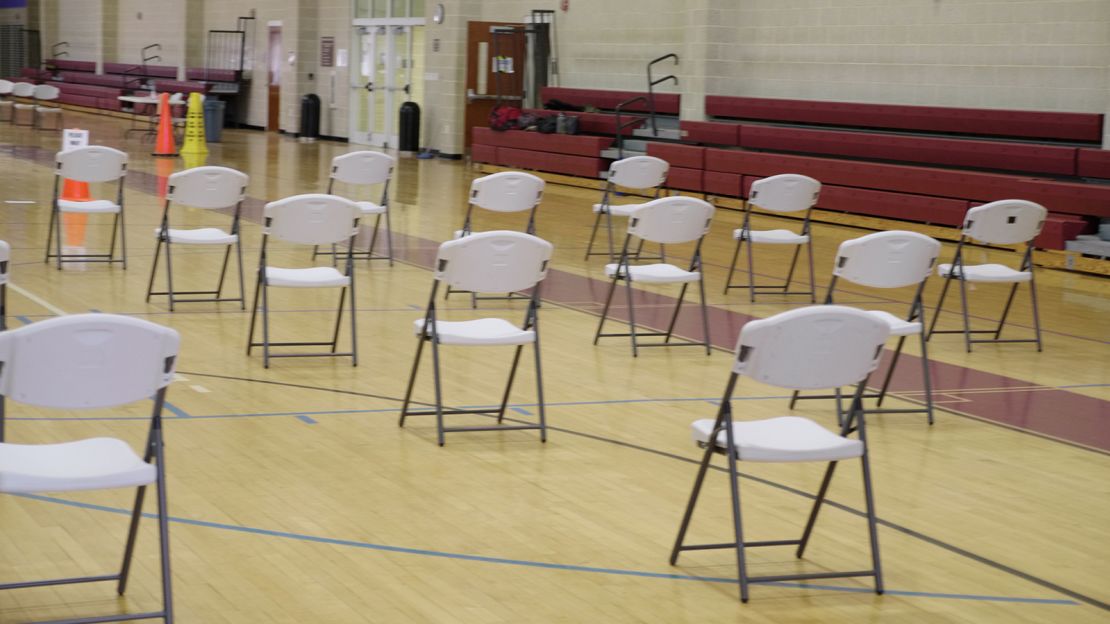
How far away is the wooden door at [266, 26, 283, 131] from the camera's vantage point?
25625 mm

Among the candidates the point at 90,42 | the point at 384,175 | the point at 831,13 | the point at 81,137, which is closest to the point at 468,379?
the point at 384,175

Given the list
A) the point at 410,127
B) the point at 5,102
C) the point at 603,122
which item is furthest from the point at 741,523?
the point at 5,102

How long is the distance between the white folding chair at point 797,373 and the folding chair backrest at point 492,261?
152 centimetres

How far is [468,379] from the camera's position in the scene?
6.20 m

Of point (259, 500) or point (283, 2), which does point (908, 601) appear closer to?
point (259, 500)

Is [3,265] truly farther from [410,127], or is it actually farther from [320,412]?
[410,127]

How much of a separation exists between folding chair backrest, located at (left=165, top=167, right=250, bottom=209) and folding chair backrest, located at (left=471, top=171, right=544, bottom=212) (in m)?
1.49

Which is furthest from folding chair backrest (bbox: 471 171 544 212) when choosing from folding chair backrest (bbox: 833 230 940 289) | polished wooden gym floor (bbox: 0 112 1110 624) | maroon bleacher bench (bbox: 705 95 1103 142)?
maroon bleacher bench (bbox: 705 95 1103 142)

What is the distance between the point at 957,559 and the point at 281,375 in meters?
3.37

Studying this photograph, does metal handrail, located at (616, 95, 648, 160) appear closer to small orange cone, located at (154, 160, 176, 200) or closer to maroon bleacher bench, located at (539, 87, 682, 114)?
maroon bleacher bench, located at (539, 87, 682, 114)

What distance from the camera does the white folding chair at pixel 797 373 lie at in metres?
3.47

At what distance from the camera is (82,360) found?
288 cm

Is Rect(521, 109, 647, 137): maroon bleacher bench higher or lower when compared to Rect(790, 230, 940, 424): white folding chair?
higher

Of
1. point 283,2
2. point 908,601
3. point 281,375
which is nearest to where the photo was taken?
point 908,601
